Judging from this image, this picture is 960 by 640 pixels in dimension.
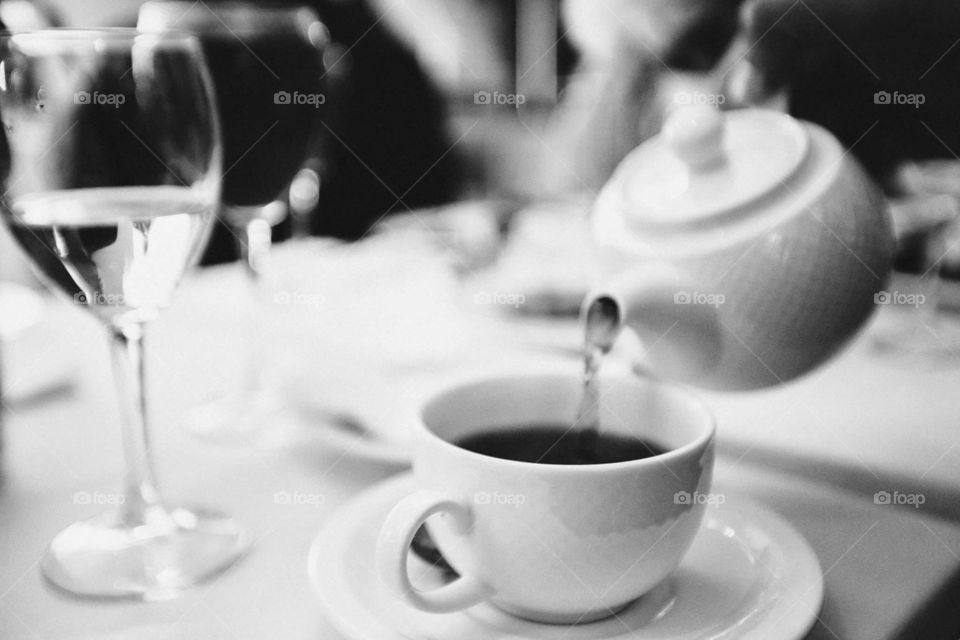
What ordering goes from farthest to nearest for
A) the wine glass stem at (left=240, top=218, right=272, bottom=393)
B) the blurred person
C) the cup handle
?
the blurred person < the wine glass stem at (left=240, top=218, right=272, bottom=393) < the cup handle

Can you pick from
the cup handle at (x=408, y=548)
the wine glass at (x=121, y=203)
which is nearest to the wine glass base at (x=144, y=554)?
the wine glass at (x=121, y=203)

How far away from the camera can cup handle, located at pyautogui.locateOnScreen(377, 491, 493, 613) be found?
0.26 metres

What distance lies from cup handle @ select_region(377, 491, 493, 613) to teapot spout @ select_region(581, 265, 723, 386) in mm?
112

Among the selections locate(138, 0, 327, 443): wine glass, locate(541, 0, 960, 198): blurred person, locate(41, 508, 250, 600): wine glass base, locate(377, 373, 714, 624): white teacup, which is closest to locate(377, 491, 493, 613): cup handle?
locate(377, 373, 714, 624): white teacup

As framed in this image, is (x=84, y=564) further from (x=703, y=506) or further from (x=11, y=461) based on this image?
(x=703, y=506)

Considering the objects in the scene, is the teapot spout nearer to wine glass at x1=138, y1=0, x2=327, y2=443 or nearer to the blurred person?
wine glass at x1=138, y1=0, x2=327, y2=443

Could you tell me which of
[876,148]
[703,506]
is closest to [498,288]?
Answer: [703,506]

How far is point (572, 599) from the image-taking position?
27 centimetres

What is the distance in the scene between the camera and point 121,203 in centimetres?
34

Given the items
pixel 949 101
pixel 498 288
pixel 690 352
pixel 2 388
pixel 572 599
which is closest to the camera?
pixel 572 599

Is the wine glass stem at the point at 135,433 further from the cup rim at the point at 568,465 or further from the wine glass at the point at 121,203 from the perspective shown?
the cup rim at the point at 568,465

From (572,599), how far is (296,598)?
0.36 feet

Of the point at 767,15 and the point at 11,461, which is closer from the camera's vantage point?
the point at 11,461

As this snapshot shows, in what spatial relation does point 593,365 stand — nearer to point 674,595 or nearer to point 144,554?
point 674,595
